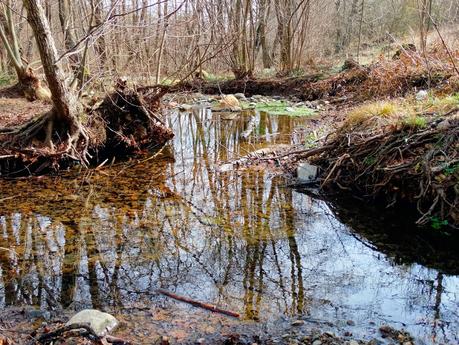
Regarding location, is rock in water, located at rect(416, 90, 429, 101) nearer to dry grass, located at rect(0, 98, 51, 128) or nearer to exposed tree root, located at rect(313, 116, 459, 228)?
exposed tree root, located at rect(313, 116, 459, 228)

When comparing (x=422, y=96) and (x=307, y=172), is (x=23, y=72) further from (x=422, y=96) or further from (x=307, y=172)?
(x=422, y=96)

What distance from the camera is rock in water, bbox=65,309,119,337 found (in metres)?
3.04

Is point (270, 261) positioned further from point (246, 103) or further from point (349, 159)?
point (246, 103)

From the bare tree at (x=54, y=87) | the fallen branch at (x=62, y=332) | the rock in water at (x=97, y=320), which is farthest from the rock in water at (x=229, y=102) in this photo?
the fallen branch at (x=62, y=332)

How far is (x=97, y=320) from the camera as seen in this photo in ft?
10.3

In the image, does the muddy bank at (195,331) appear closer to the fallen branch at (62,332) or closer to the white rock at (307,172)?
the fallen branch at (62,332)

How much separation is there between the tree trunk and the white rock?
4.10 metres

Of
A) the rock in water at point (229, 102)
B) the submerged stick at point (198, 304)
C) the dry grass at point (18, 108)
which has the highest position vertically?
the rock in water at point (229, 102)

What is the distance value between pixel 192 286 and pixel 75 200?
310cm

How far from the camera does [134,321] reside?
3320 millimetres

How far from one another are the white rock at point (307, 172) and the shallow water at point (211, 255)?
1.06 ft

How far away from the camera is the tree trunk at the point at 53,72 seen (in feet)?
22.1

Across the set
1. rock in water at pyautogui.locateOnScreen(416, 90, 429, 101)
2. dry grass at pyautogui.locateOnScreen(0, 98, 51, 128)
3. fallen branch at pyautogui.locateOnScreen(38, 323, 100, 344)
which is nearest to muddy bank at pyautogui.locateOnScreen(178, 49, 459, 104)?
rock in water at pyautogui.locateOnScreen(416, 90, 429, 101)

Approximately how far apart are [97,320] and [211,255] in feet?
5.20
